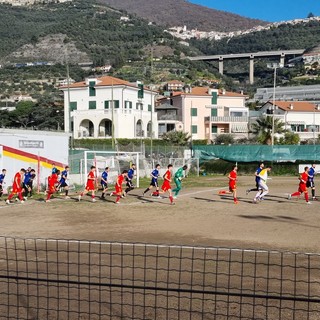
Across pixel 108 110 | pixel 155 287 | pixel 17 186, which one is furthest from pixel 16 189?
pixel 108 110

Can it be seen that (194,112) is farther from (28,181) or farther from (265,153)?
(28,181)

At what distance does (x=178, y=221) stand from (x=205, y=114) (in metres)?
65.2

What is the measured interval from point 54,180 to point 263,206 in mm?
9413

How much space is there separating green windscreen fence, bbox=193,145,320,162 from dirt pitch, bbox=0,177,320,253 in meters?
22.4

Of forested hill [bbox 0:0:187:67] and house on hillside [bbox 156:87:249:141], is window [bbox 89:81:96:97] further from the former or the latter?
forested hill [bbox 0:0:187:67]

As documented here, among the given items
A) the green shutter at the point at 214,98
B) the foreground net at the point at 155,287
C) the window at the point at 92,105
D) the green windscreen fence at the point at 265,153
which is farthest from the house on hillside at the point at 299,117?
the foreground net at the point at 155,287

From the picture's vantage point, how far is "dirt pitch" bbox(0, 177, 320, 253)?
15875mm

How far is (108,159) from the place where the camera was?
37.3 m

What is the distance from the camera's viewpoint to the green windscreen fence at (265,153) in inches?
1940

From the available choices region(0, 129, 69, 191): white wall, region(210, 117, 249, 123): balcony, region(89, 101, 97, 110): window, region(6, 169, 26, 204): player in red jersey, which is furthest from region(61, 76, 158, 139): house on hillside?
region(6, 169, 26, 204): player in red jersey

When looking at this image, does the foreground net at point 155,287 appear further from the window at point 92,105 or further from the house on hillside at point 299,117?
the house on hillside at point 299,117

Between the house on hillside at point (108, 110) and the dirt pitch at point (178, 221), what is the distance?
4438cm

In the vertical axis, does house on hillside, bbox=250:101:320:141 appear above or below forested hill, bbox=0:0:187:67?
below

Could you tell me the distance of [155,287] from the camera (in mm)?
6629
